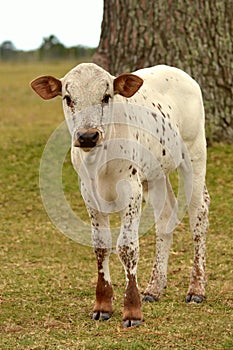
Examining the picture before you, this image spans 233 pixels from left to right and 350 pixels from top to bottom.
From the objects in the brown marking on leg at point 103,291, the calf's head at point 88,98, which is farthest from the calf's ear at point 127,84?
the brown marking on leg at point 103,291

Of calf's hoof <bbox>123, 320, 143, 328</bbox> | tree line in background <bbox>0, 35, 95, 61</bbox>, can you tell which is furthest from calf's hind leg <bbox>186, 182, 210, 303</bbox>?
tree line in background <bbox>0, 35, 95, 61</bbox>

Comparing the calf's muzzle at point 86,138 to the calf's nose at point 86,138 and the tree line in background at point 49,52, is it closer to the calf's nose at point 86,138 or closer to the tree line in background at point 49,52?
the calf's nose at point 86,138

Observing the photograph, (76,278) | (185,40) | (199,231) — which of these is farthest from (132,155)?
(185,40)

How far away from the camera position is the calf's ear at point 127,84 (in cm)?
541

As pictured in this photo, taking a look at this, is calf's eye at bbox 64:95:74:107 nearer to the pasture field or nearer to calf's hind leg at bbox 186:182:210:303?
the pasture field

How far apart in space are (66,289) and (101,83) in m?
2.09

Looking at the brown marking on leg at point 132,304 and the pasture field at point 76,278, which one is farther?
the brown marking on leg at point 132,304

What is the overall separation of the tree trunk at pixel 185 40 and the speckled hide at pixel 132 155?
13.3ft

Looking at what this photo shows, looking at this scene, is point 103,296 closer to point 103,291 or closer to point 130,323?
point 103,291

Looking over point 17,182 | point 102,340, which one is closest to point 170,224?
point 102,340

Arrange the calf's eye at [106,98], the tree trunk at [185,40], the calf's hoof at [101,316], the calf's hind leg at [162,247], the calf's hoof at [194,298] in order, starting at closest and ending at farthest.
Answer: the calf's eye at [106,98], the calf's hoof at [101,316], the calf's hoof at [194,298], the calf's hind leg at [162,247], the tree trunk at [185,40]

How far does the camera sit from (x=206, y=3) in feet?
34.4

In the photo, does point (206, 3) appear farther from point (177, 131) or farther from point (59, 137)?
point (177, 131)

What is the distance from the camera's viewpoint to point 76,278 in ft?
23.4
